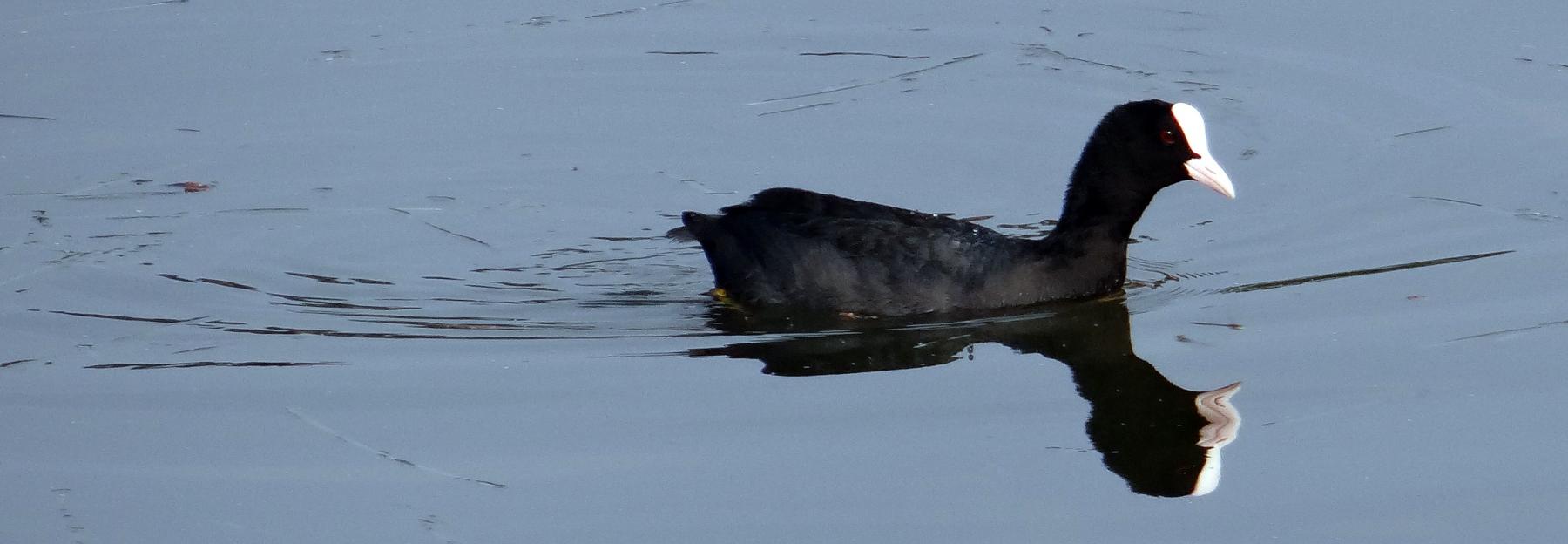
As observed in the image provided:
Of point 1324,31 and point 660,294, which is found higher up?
point 1324,31

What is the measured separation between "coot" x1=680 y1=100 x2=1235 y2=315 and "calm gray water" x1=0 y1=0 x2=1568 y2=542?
0.51 feet

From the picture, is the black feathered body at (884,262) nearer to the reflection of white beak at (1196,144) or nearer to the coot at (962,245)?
the coot at (962,245)

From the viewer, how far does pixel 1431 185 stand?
763 centimetres

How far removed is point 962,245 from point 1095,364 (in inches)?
30.6

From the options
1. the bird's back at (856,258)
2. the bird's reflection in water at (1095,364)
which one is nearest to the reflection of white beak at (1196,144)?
the bird's reflection in water at (1095,364)

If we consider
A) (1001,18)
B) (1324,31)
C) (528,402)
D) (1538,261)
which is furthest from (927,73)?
(528,402)

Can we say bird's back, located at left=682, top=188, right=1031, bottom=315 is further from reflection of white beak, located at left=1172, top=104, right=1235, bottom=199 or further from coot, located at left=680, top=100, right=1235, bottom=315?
reflection of white beak, located at left=1172, top=104, right=1235, bottom=199

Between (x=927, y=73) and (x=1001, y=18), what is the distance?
2.84 ft

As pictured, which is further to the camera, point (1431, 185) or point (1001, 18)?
point (1001, 18)

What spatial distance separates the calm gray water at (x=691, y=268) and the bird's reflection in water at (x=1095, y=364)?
0.02 metres

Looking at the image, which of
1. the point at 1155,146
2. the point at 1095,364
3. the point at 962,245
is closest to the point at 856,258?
the point at 962,245

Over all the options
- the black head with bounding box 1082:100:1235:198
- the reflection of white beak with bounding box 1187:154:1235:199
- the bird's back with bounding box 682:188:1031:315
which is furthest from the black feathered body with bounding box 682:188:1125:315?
the reflection of white beak with bounding box 1187:154:1235:199

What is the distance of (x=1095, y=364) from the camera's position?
5.93 meters

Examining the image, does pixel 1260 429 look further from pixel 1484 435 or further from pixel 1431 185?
pixel 1431 185
